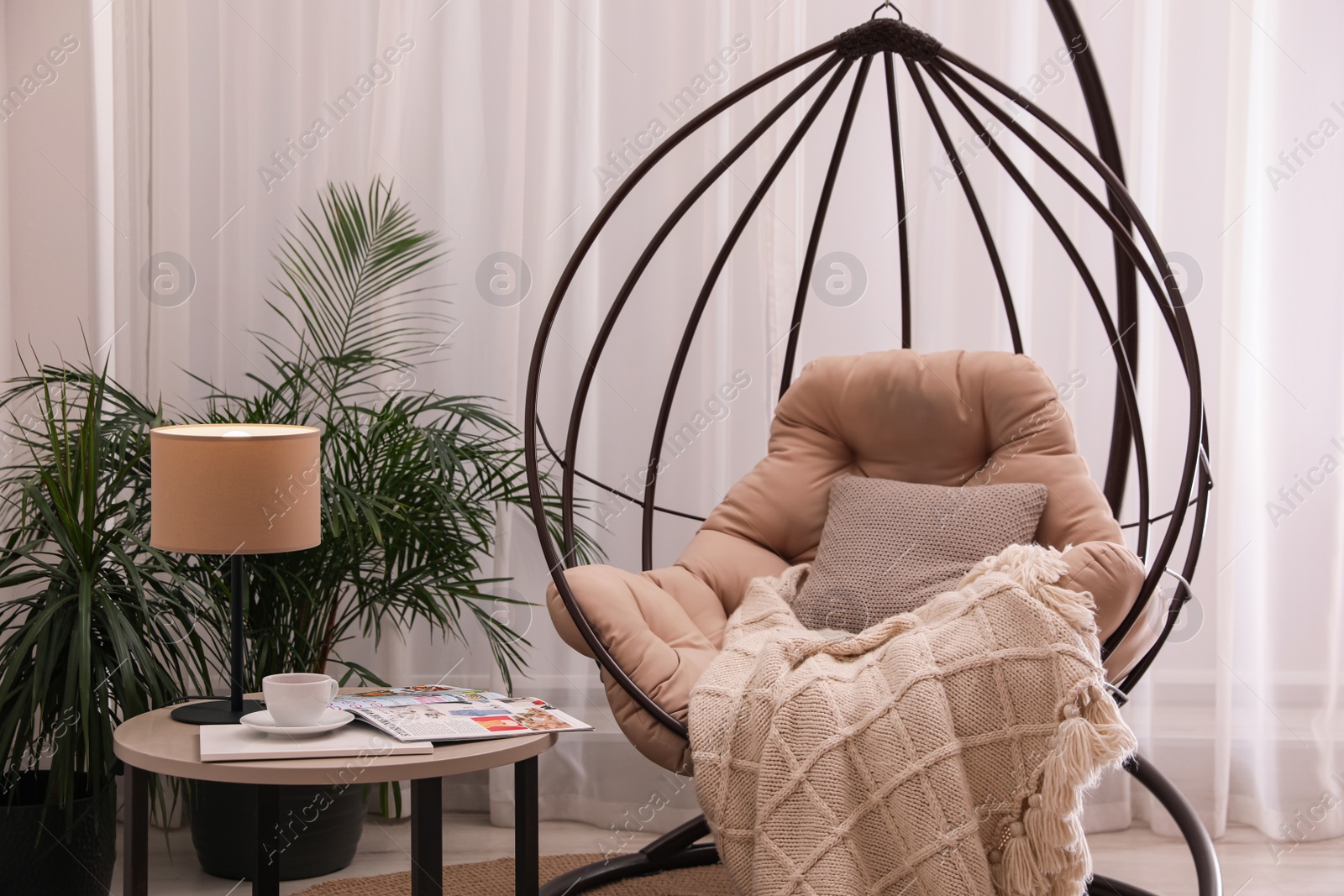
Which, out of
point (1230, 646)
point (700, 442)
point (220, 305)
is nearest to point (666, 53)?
point (700, 442)

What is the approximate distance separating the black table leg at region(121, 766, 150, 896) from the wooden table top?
1.7 inches

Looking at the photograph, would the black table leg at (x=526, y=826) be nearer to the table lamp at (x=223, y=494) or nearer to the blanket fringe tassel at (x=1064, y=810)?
the table lamp at (x=223, y=494)

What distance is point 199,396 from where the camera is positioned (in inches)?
108

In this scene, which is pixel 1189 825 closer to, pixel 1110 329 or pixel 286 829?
pixel 1110 329

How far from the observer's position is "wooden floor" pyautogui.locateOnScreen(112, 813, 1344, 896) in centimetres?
234

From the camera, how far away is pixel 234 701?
171cm

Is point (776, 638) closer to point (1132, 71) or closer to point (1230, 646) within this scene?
point (1230, 646)

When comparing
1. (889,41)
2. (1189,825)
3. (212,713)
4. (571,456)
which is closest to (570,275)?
(571,456)

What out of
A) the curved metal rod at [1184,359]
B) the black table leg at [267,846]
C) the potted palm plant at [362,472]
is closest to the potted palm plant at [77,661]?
the potted palm plant at [362,472]

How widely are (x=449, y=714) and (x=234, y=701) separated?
1.11 ft

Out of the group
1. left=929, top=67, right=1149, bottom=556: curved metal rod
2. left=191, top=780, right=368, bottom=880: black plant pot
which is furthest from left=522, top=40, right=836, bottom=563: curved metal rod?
left=191, top=780, right=368, bottom=880: black plant pot

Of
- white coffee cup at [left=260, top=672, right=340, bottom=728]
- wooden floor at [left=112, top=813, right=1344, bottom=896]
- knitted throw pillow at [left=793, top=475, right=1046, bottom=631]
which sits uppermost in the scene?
knitted throw pillow at [left=793, top=475, right=1046, bottom=631]

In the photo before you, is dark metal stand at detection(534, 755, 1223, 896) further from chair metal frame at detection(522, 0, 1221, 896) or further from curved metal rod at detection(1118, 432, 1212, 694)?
curved metal rod at detection(1118, 432, 1212, 694)

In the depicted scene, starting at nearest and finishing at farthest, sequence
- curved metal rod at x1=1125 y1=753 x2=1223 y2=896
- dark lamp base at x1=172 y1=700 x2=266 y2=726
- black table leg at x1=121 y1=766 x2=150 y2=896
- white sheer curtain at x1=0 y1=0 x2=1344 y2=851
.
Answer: black table leg at x1=121 y1=766 x2=150 y2=896 → dark lamp base at x1=172 y1=700 x2=266 y2=726 → curved metal rod at x1=1125 y1=753 x2=1223 y2=896 → white sheer curtain at x1=0 y1=0 x2=1344 y2=851
